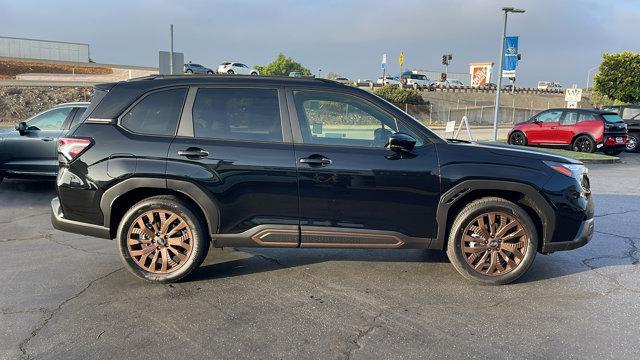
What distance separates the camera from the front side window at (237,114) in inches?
176

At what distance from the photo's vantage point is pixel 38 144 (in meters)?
8.73

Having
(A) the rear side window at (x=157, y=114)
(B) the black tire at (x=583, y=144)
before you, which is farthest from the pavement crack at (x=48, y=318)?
(B) the black tire at (x=583, y=144)

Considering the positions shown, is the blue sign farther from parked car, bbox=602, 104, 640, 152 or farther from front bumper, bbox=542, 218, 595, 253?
front bumper, bbox=542, 218, 595, 253

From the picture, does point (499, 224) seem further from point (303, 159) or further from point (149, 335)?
point (149, 335)

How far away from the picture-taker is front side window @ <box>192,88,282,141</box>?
447 cm

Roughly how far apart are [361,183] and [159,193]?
1.88 m

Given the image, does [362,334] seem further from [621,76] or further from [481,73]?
[481,73]

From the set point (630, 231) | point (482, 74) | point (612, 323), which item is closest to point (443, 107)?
point (482, 74)

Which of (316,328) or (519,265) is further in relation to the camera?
(519,265)

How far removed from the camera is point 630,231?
6.74 meters

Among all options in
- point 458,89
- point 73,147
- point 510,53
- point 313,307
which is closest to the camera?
point 313,307

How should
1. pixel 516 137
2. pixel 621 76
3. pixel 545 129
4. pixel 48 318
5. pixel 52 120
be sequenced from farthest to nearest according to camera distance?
1. pixel 621 76
2. pixel 516 137
3. pixel 545 129
4. pixel 52 120
5. pixel 48 318

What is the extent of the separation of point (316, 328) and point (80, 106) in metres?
7.05

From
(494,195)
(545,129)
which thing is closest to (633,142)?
(545,129)
